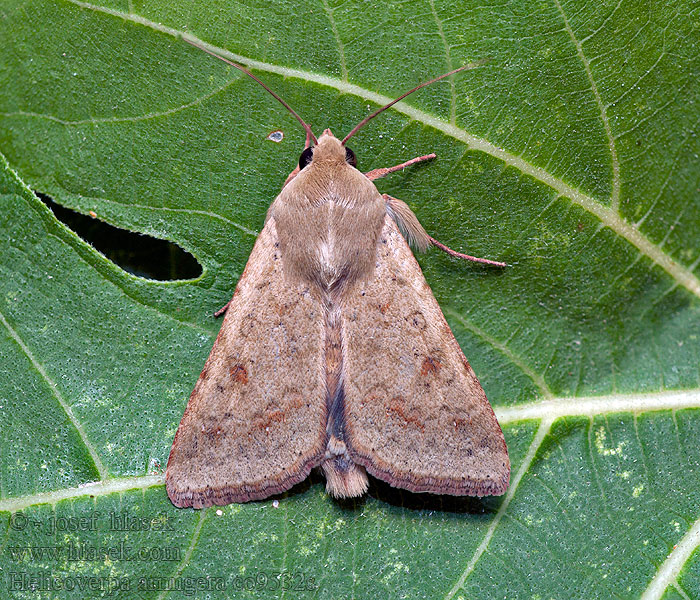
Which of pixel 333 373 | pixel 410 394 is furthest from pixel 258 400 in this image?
pixel 410 394

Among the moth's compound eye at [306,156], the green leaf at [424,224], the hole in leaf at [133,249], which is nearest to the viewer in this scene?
the green leaf at [424,224]

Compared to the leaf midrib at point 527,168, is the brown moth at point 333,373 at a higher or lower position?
lower

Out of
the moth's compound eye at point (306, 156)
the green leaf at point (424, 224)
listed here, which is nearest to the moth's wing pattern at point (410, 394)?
the green leaf at point (424, 224)

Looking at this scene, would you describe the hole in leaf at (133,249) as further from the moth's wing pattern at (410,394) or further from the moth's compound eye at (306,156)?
the moth's wing pattern at (410,394)

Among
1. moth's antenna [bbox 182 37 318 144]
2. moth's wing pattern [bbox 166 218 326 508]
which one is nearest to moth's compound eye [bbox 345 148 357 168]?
moth's antenna [bbox 182 37 318 144]

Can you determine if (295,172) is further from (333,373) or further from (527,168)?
(527,168)

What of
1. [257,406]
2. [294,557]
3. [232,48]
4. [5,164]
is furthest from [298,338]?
[5,164]
